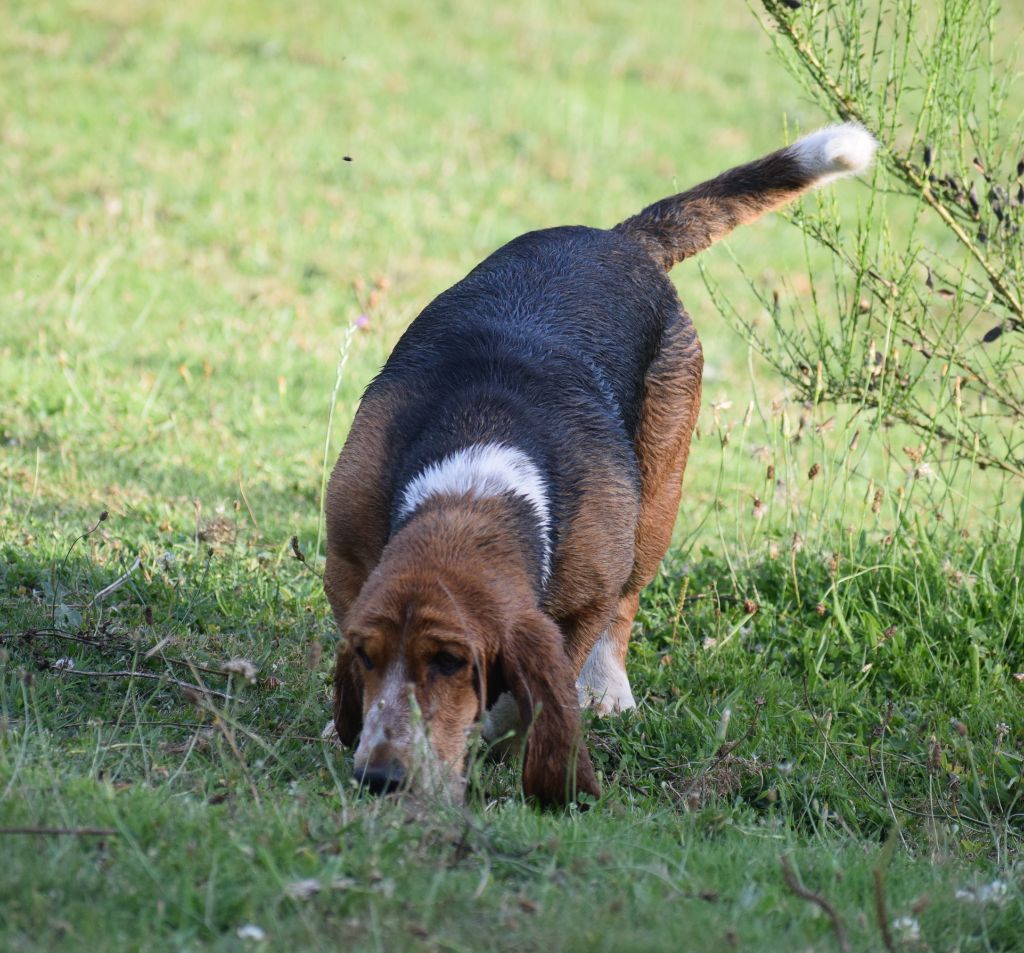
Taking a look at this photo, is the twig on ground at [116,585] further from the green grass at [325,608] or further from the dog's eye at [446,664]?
the dog's eye at [446,664]

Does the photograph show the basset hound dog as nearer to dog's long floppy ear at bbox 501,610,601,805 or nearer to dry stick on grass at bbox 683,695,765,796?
dog's long floppy ear at bbox 501,610,601,805

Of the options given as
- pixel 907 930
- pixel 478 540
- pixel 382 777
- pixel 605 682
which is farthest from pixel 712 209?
pixel 907 930

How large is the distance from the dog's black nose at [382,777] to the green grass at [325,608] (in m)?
0.10

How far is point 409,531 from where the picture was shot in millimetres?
3951

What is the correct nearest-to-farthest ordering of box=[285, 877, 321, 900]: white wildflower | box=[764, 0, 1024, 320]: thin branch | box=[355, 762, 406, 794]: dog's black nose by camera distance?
box=[285, 877, 321, 900]: white wildflower → box=[355, 762, 406, 794]: dog's black nose → box=[764, 0, 1024, 320]: thin branch

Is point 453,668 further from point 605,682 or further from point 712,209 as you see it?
point 712,209

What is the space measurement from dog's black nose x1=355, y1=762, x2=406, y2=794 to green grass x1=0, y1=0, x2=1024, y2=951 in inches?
3.9

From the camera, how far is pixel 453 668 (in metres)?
3.69

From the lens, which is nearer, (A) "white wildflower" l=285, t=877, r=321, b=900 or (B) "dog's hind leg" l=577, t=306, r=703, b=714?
(A) "white wildflower" l=285, t=877, r=321, b=900

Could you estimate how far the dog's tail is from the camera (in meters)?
5.61

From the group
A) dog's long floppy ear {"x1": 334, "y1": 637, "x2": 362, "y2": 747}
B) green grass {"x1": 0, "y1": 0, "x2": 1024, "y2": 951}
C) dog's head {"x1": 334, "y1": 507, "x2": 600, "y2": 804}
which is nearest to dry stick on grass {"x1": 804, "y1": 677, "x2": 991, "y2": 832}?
green grass {"x1": 0, "y1": 0, "x2": 1024, "y2": 951}

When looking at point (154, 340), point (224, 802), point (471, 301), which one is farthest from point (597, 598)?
point (154, 340)

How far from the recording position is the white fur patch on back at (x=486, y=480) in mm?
4152

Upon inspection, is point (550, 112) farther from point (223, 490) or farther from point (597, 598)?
point (597, 598)
